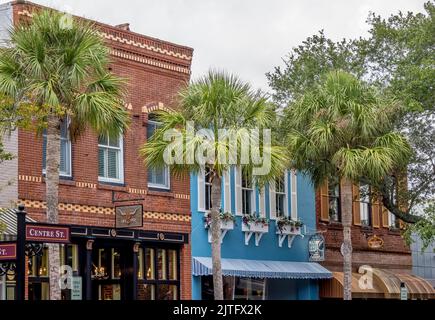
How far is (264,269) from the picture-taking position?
103ft

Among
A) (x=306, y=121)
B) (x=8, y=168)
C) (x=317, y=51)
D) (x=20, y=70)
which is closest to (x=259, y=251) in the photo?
(x=306, y=121)

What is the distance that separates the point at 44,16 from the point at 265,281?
573 inches

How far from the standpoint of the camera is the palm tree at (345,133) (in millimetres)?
28938

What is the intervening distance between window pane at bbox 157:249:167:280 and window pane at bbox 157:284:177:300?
271mm

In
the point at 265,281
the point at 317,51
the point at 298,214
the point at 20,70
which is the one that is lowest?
the point at 265,281

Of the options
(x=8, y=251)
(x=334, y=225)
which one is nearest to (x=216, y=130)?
(x=8, y=251)

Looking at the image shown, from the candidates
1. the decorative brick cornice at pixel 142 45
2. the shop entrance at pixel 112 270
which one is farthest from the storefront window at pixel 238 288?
the decorative brick cornice at pixel 142 45

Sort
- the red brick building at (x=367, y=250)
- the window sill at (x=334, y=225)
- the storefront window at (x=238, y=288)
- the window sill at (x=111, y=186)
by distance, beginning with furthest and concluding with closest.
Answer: the window sill at (x=334, y=225) → the red brick building at (x=367, y=250) → the storefront window at (x=238, y=288) → the window sill at (x=111, y=186)

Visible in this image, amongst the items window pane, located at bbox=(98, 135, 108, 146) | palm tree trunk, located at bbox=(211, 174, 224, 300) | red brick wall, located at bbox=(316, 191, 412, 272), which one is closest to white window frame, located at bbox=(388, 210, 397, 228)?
A: red brick wall, located at bbox=(316, 191, 412, 272)

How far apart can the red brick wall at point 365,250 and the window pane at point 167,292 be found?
7861mm

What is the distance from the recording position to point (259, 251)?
1272 inches

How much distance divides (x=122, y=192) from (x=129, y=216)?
1166 millimetres

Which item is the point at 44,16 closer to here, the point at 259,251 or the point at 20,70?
the point at 20,70

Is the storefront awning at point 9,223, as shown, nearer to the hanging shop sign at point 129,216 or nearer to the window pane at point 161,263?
the hanging shop sign at point 129,216
